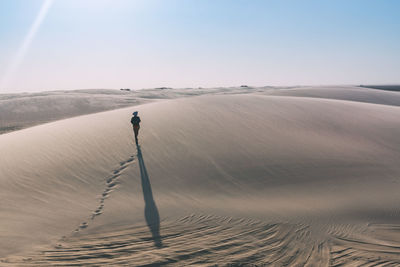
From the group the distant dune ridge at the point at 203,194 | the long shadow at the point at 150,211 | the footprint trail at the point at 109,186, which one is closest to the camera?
the distant dune ridge at the point at 203,194

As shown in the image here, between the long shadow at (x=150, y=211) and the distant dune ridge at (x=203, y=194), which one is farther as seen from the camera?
the long shadow at (x=150, y=211)

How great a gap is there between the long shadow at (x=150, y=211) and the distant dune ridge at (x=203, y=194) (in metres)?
0.02

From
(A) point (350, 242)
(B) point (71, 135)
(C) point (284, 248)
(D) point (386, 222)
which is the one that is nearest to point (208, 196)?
(C) point (284, 248)

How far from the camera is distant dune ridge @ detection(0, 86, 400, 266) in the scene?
Answer: 3.86 meters

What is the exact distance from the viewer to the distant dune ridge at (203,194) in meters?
3.86

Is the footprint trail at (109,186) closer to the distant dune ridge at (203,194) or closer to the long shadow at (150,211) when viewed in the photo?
the distant dune ridge at (203,194)

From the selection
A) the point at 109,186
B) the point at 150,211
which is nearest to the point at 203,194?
the point at 150,211

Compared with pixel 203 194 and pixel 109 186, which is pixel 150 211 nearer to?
pixel 203 194

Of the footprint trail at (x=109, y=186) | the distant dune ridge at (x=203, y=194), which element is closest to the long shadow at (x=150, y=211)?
the distant dune ridge at (x=203, y=194)

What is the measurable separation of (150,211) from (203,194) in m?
1.23

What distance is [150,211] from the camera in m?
4.90

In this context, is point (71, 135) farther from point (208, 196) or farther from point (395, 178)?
point (395, 178)

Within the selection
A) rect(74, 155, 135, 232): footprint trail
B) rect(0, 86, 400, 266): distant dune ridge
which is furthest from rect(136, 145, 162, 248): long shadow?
rect(74, 155, 135, 232): footprint trail

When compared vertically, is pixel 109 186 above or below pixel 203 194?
above
